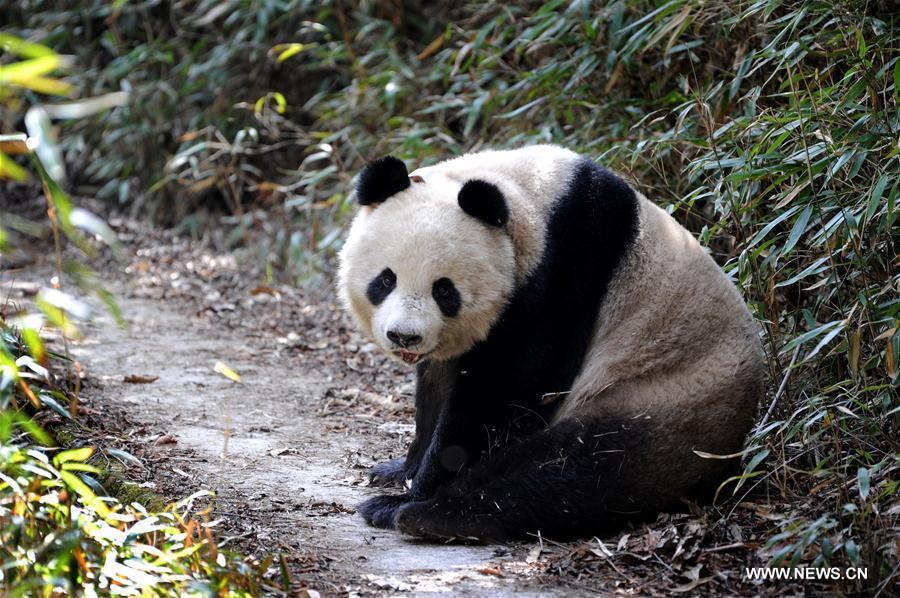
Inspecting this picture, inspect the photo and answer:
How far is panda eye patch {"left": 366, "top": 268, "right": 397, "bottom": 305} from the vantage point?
4.29m

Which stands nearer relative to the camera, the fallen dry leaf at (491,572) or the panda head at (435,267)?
the fallen dry leaf at (491,572)

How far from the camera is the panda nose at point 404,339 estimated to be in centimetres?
→ 405

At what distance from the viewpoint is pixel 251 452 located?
4.96 metres

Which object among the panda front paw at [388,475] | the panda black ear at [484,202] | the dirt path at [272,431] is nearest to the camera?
the dirt path at [272,431]

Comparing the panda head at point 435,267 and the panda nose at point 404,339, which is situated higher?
the panda head at point 435,267

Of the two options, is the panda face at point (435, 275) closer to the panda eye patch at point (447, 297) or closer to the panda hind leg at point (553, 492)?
the panda eye patch at point (447, 297)

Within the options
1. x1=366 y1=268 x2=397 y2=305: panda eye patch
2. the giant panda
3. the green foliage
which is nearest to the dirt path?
the giant panda

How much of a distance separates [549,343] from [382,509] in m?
1.06

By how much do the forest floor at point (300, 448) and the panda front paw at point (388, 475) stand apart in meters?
0.06

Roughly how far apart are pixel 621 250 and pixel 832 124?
131 centimetres

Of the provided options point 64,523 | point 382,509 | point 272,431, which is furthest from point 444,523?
point 272,431

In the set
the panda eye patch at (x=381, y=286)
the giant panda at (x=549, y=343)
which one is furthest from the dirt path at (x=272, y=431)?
the panda eye patch at (x=381, y=286)

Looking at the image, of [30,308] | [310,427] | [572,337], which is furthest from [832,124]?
[30,308]

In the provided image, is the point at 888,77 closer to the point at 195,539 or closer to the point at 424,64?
the point at 195,539
